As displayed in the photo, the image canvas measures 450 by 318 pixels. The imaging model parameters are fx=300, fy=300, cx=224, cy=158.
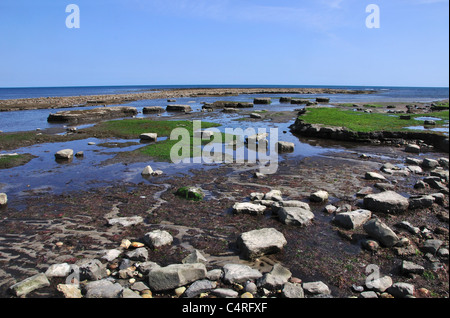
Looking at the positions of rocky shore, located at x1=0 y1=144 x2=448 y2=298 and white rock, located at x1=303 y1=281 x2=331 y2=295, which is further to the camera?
rocky shore, located at x1=0 y1=144 x2=448 y2=298

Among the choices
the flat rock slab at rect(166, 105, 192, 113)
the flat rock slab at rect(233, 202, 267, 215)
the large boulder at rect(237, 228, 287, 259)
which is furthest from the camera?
the flat rock slab at rect(166, 105, 192, 113)

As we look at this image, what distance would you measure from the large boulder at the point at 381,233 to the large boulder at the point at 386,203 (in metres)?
1.69

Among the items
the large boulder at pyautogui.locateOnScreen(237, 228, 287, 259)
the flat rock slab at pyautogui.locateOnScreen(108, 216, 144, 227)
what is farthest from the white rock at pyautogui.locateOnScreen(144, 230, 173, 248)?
the large boulder at pyautogui.locateOnScreen(237, 228, 287, 259)

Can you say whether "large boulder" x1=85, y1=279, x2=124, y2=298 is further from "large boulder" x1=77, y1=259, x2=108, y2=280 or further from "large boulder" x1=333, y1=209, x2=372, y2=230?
"large boulder" x1=333, y1=209, x2=372, y2=230

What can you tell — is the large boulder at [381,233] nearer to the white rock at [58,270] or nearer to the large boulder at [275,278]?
the large boulder at [275,278]

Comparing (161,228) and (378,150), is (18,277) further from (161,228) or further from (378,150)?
(378,150)

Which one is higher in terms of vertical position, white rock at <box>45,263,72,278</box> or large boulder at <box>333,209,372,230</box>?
large boulder at <box>333,209,372,230</box>

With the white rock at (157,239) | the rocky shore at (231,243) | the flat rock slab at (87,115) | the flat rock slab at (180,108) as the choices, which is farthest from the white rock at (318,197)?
the flat rock slab at (180,108)

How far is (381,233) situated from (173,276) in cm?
467

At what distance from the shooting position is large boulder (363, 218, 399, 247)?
660 centimetres

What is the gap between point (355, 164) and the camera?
1433cm

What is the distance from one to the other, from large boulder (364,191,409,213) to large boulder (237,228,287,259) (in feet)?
11.3

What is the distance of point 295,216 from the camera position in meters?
7.81
